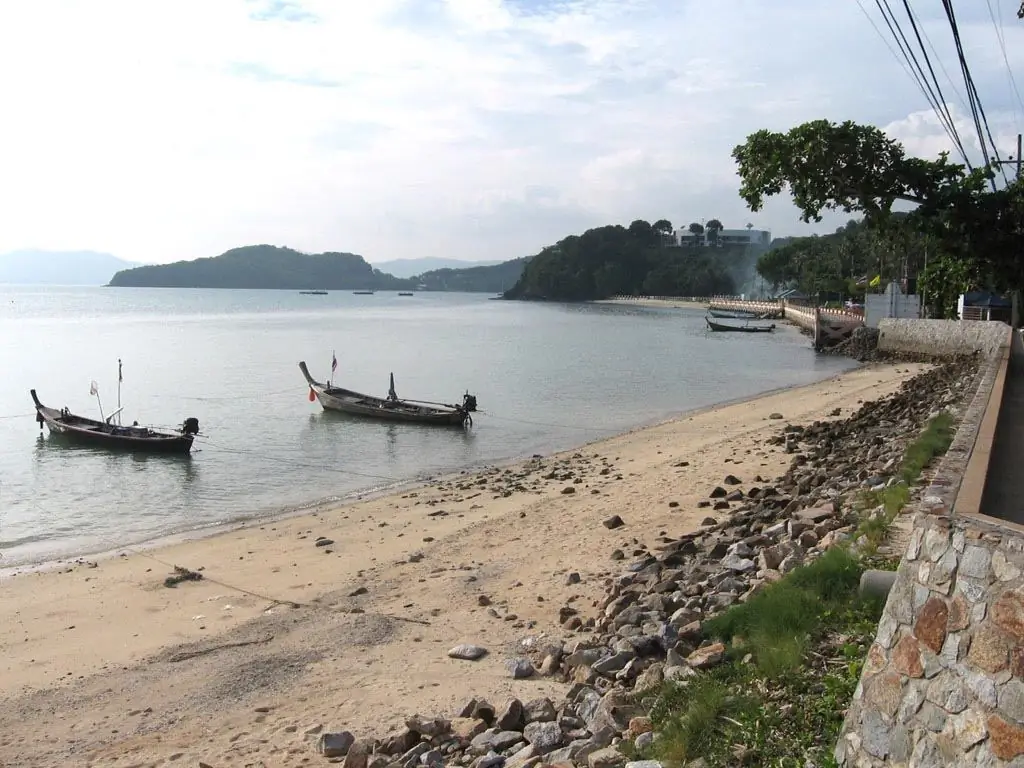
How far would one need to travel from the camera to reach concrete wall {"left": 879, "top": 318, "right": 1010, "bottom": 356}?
1499 inches

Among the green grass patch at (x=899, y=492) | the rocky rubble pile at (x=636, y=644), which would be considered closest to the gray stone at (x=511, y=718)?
the rocky rubble pile at (x=636, y=644)

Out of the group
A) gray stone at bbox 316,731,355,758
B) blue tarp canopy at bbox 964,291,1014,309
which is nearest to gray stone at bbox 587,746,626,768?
gray stone at bbox 316,731,355,758

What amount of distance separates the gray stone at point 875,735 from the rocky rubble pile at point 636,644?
4.17ft

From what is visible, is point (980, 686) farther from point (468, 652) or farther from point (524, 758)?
point (468, 652)

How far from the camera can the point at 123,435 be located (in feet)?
88.6

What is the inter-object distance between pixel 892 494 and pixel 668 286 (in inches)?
7658

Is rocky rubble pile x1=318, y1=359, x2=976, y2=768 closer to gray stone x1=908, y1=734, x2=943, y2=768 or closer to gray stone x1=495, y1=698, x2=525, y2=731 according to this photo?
gray stone x1=495, y1=698, x2=525, y2=731

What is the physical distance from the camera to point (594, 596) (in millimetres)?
10336


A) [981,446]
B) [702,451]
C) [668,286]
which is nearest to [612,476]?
[702,451]

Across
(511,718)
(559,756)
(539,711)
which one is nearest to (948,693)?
(559,756)

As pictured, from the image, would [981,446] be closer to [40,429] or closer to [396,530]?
[396,530]

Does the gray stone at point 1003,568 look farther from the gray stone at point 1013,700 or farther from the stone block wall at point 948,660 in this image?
the gray stone at point 1013,700

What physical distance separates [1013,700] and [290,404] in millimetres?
36752

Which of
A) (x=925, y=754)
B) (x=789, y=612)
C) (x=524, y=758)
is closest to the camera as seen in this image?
(x=925, y=754)
